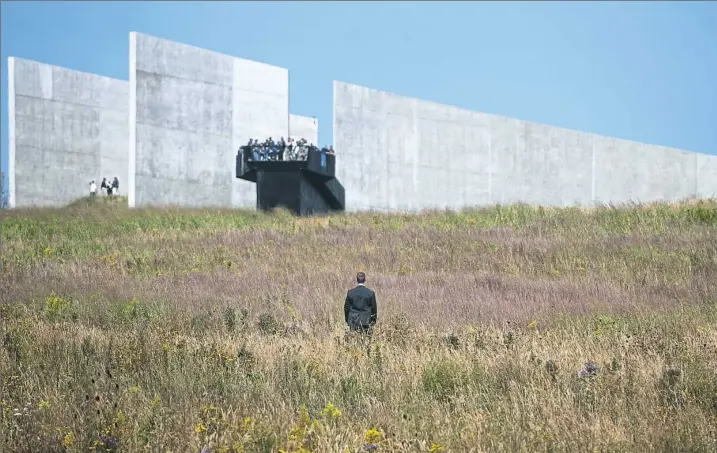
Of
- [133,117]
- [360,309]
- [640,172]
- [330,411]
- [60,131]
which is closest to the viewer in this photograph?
[330,411]

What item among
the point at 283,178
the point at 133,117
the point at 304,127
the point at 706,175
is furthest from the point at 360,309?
the point at 706,175

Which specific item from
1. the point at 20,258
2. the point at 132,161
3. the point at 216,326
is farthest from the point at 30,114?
the point at 216,326

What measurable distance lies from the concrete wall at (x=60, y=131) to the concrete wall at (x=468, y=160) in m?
13.1

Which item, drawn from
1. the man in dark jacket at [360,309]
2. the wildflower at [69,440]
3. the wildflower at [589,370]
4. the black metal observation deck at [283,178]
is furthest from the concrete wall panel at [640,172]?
the wildflower at [69,440]

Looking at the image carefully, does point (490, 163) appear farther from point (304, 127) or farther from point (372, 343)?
point (372, 343)

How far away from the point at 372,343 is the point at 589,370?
3.25 metres

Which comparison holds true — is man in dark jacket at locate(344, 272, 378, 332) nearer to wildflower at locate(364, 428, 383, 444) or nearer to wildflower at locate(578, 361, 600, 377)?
wildflower at locate(578, 361, 600, 377)

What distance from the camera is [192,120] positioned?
41.2 m

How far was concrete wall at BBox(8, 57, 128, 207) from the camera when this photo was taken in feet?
149

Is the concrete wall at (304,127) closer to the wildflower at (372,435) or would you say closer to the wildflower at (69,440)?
the wildflower at (69,440)

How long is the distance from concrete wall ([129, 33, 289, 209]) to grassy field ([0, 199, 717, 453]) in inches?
575

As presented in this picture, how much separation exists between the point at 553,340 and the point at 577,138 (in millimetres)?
41353

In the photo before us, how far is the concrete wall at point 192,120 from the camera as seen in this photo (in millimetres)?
39500

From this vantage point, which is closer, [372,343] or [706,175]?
[372,343]
